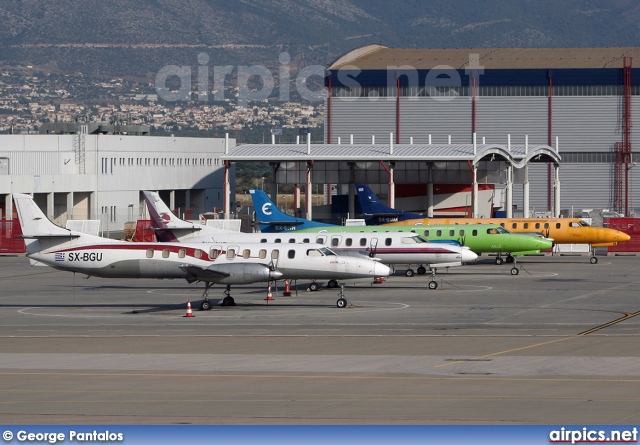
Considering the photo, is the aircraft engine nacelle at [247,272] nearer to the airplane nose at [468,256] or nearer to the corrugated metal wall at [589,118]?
the airplane nose at [468,256]

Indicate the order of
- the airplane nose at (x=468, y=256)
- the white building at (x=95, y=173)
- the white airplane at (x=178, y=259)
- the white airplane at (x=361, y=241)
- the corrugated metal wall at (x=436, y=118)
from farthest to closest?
1. the corrugated metal wall at (x=436, y=118)
2. the white building at (x=95, y=173)
3. the white airplane at (x=361, y=241)
4. the airplane nose at (x=468, y=256)
5. the white airplane at (x=178, y=259)

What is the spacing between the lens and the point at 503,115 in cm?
10506

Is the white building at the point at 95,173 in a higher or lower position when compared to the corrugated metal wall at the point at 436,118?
lower

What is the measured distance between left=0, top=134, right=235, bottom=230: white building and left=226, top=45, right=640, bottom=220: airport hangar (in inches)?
602

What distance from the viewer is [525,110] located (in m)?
105

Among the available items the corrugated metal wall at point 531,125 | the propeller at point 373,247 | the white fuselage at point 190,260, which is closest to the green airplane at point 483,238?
the propeller at point 373,247

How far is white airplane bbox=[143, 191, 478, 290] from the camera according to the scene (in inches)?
1829

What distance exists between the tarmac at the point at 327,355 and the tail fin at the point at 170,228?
281cm

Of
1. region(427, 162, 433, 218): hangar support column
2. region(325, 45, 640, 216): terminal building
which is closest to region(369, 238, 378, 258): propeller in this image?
region(427, 162, 433, 218): hangar support column

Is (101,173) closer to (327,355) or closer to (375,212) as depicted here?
(375,212)

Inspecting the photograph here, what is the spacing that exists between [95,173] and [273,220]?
35.5 m

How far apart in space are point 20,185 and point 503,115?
46.5 m

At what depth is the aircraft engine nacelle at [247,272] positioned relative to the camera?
37844mm

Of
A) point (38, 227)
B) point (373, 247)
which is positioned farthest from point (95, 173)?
point (38, 227)
